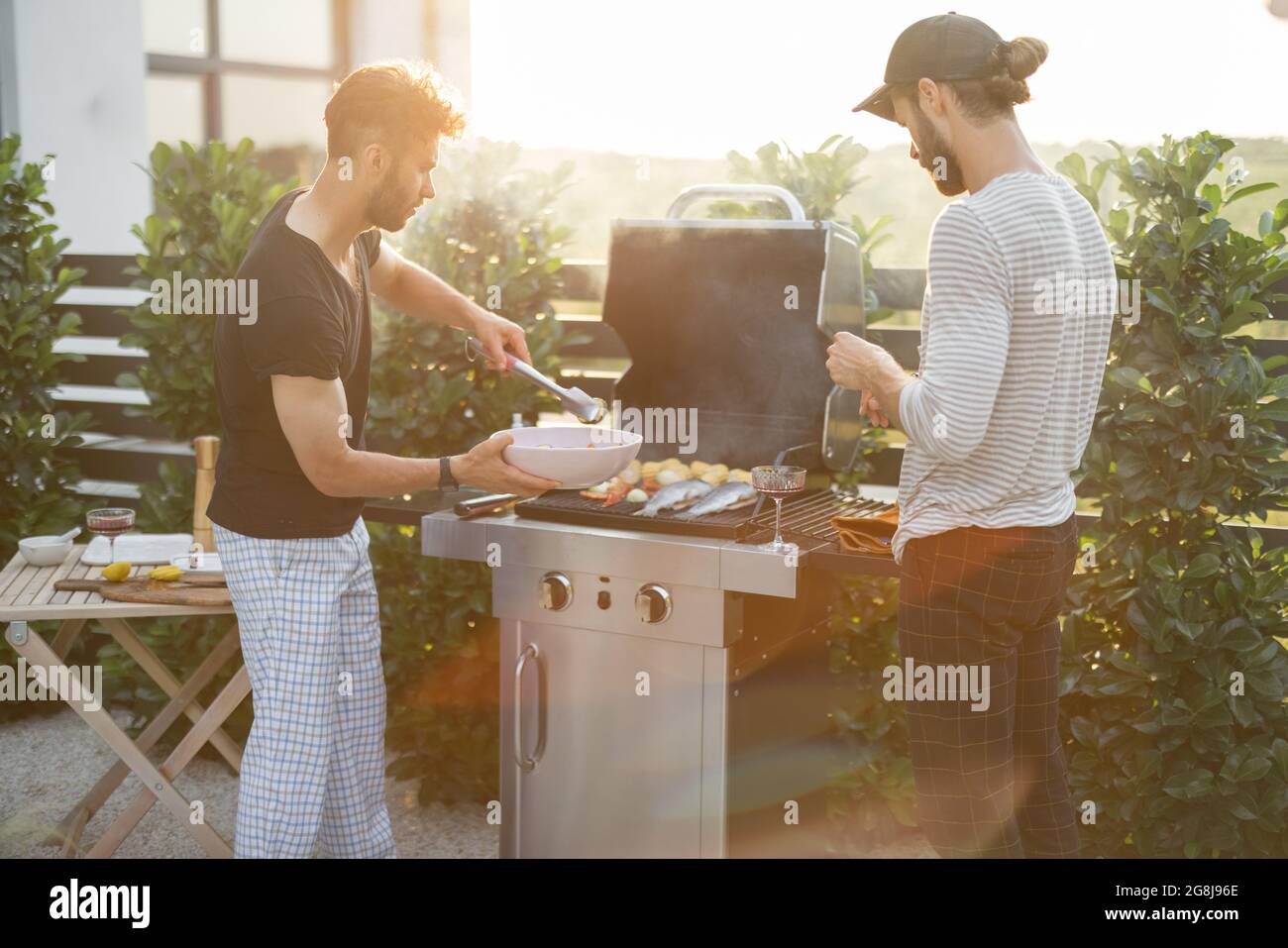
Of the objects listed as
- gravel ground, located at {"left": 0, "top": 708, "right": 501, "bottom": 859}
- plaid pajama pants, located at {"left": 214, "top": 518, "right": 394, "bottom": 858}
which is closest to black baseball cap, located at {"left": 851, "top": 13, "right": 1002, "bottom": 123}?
plaid pajama pants, located at {"left": 214, "top": 518, "right": 394, "bottom": 858}

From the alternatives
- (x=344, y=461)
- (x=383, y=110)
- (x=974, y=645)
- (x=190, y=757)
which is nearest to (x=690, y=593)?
(x=974, y=645)

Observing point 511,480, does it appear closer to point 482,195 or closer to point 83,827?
point 482,195

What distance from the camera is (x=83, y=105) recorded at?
664 cm

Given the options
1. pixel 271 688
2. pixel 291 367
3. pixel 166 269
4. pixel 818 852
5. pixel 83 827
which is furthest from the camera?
pixel 166 269

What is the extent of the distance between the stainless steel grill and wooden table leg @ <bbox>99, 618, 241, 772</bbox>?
0.82 meters

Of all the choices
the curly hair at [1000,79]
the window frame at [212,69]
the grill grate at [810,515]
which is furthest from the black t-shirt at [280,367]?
the window frame at [212,69]

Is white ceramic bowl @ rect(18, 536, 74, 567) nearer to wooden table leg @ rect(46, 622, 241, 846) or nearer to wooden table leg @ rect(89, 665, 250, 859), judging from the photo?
wooden table leg @ rect(46, 622, 241, 846)

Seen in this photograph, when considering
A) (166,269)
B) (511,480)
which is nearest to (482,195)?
(166,269)

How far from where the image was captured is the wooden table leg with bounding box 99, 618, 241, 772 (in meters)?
3.01

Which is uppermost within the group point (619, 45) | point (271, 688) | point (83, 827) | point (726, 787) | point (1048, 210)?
point (619, 45)

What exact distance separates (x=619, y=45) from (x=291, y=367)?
66.7 ft

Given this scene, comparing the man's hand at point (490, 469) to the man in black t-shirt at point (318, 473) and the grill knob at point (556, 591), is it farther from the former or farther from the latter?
the grill knob at point (556, 591)
